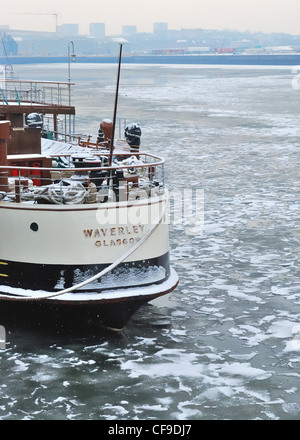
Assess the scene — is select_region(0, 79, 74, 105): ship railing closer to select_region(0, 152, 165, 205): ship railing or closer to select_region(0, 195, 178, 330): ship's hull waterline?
select_region(0, 152, 165, 205): ship railing

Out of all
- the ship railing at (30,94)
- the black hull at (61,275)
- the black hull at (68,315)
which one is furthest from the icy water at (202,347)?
the ship railing at (30,94)

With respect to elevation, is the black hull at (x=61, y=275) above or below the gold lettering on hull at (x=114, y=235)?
below

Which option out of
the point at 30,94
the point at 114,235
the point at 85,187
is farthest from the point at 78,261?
the point at 30,94

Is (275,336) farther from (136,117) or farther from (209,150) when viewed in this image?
(136,117)

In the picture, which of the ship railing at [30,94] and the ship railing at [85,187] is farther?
the ship railing at [30,94]

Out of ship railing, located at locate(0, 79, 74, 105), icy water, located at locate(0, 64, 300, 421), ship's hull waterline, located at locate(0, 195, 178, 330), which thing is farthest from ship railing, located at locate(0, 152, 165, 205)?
ship railing, located at locate(0, 79, 74, 105)

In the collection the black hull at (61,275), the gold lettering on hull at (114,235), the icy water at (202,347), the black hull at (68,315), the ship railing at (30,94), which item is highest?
the ship railing at (30,94)

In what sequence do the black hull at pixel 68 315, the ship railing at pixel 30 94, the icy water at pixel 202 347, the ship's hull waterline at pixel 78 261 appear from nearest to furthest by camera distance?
the icy water at pixel 202 347, the ship's hull waterline at pixel 78 261, the black hull at pixel 68 315, the ship railing at pixel 30 94

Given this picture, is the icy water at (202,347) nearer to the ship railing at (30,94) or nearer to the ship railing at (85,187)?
the ship railing at (85,187)

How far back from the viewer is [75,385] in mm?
12469

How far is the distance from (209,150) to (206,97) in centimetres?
4614

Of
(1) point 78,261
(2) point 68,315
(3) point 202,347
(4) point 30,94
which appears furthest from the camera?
(4) point 30,94

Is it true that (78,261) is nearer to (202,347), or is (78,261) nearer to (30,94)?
(202,347)
